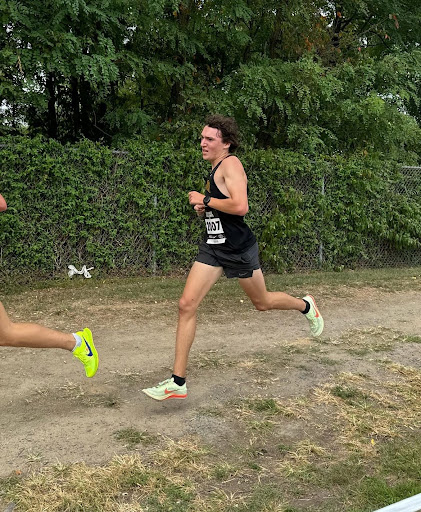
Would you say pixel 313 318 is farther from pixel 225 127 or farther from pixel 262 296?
pixel 225 127

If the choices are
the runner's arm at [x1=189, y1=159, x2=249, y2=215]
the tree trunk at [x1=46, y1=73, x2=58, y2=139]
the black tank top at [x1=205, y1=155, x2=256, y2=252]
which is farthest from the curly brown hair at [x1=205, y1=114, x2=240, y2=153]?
the tree trunk at [x1=46, y1=73, x2=58, y2=139]

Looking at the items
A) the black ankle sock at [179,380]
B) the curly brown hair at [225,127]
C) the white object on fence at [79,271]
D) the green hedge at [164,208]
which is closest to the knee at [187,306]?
the black ankle sock at [179,380]

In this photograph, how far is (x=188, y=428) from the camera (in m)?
3.86

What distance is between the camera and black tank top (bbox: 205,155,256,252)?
424cm

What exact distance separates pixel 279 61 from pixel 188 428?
31.5ft

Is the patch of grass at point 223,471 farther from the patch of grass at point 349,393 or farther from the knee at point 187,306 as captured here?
the patch of grass at point 349,393

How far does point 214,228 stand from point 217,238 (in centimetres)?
8

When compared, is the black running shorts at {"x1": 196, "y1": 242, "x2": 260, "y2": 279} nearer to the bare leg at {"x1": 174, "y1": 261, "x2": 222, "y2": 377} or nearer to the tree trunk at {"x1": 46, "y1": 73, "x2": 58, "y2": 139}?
the bare leg at {"x1": 174, "y1": 261, "x2": 222, "y2": 377}

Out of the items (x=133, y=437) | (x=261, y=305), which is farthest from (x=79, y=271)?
(x=133, y=437)

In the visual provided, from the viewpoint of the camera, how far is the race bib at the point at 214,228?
4270mm

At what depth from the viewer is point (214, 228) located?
4297 mm

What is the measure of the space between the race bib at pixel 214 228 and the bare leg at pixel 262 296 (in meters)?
0.42

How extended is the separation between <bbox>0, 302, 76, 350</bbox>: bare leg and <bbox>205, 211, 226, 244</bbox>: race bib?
4.23 ft

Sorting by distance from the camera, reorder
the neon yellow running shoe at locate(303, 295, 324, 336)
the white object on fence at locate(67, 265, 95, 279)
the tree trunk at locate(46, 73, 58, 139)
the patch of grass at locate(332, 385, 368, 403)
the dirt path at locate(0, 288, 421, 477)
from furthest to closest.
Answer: the tree trunk at locate(46, 73, 58, 139) → the white object on fence at locate(67, 265, 95, 279) → the neon yellow running shoe at locate(303, 295, 324, 336) → the patch of grass at locate(332, 385, 368, 403) → the dirt path at locate(0, 288, 421, 477)
